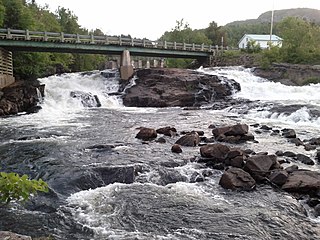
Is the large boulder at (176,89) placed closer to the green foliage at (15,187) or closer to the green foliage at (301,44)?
the green foliage at (301,44)

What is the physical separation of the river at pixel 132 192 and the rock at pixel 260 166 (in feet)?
1.66

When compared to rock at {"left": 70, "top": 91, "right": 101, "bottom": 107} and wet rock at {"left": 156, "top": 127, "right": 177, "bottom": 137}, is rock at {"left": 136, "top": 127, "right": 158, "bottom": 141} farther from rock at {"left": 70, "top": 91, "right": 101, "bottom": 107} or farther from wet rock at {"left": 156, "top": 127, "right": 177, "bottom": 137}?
rock at {"left": 70, "top": 91, "right": 101, "bottom": 107}

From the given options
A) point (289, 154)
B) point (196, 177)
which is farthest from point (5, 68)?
point (289, 154)

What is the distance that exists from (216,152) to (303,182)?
10.4 feet

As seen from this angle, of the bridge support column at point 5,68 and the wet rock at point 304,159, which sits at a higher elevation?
the bridge support column at point 5,68

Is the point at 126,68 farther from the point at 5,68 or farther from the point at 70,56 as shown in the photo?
the point at 70,56

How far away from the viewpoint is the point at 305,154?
1201cm

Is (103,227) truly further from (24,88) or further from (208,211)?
(24,88)

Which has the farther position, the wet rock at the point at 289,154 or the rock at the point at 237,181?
the wet rock at the point at 289,154

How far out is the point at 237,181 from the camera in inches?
350

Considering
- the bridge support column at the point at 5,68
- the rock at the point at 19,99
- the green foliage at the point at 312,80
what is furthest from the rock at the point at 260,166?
the green foliage at the point at 312,80

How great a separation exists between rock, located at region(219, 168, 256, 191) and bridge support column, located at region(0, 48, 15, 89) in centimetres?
2243

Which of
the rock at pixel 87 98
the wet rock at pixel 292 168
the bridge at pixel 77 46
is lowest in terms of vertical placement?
the rock at pixel 87 98

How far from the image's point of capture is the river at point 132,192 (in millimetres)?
6625
